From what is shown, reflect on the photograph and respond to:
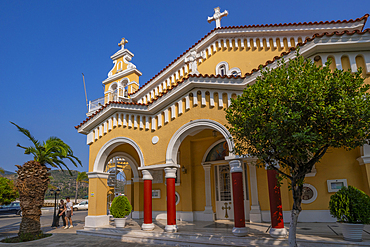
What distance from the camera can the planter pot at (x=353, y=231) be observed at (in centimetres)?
691

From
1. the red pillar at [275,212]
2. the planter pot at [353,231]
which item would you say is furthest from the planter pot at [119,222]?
the planter pot at [353,231]

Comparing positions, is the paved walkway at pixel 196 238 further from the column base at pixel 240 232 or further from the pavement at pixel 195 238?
the column base at pixel 240 232

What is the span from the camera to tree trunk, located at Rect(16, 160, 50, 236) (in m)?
11.2

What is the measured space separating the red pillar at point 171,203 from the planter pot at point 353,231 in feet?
18.7

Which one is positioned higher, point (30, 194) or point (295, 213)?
point (30, 194)

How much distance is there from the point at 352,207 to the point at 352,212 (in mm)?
133

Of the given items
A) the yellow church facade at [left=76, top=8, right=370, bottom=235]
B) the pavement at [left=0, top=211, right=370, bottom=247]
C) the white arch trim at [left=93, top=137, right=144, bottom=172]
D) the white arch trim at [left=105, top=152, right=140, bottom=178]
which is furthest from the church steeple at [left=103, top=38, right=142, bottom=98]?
the pavement at [left=0, top=211, right=370, bottom=247]

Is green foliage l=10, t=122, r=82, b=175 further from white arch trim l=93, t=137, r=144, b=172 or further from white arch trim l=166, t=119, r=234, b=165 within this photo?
white arch trim l=166, t=119, r=234, b=165

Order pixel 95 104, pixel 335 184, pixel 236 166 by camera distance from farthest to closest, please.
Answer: pixel 95 104, pixel 335 184, pixel 236 166

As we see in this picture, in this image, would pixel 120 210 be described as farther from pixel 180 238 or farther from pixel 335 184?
pixel 335 184

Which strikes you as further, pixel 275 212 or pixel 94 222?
pixel 94 222

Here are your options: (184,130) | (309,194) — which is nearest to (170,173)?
(184,130)

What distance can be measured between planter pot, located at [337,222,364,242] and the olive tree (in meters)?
2.18

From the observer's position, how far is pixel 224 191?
13188 millimetres
